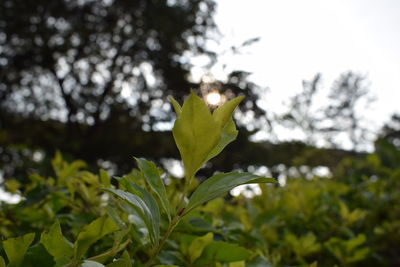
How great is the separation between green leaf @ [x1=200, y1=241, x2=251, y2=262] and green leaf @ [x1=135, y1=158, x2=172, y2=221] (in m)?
0.15

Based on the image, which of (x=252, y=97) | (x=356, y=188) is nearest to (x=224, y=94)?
(x=252, y=97)

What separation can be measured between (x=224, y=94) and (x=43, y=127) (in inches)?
171

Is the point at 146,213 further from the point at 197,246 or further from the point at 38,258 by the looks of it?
the point at 197,246

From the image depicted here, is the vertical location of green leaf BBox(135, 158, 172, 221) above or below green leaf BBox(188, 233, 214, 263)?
above

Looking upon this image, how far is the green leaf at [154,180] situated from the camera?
0.49 meters

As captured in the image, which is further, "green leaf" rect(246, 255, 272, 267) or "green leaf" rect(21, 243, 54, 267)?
"green leaf" rect(246, 255, 272, 267)

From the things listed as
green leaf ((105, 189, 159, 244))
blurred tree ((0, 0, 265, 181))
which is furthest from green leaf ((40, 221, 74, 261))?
blurred tree ((0, 0, 265, 181))

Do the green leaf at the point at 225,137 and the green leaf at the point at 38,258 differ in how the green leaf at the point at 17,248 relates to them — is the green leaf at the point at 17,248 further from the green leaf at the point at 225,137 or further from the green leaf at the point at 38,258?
the green leaf at the point at 225,137

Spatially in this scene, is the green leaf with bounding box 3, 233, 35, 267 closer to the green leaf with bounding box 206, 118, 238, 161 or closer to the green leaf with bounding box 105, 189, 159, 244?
the green leaf with bounding box 105, 189, 159, 244

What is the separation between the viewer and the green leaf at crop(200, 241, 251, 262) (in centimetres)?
59

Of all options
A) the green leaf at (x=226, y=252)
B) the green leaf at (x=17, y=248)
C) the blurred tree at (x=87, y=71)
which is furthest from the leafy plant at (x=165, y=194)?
the blurred tree at (x=87, y=71)

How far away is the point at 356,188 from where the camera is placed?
178cm

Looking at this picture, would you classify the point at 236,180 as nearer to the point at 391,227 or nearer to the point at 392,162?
the point at 391,227

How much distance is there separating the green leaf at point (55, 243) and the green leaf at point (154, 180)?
0.39 feet
